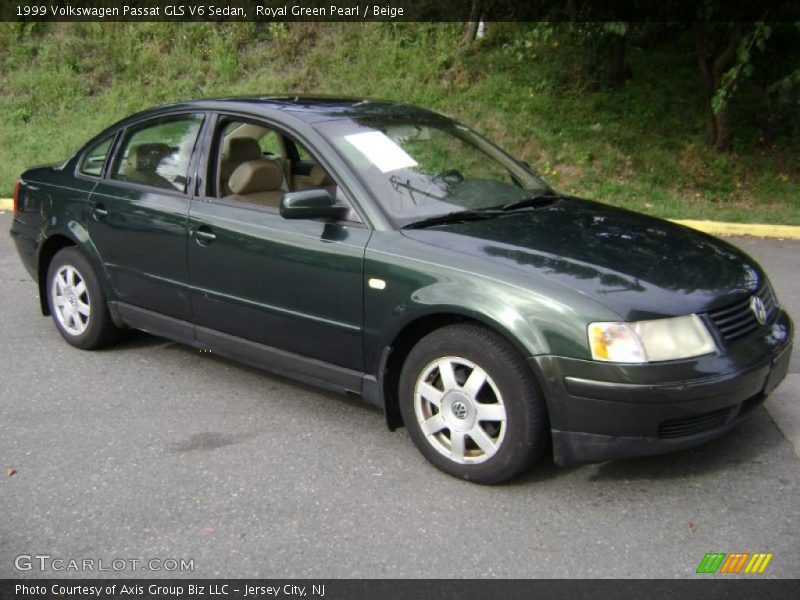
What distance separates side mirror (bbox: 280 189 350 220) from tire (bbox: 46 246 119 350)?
→ 1.88m

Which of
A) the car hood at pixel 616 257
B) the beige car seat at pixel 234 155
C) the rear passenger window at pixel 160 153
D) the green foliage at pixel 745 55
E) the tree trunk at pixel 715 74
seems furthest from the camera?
the tree trunk at pixel 715 74

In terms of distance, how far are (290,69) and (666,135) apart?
20.5ft

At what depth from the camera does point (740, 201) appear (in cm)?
1016

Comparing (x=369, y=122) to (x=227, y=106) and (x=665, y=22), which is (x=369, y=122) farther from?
(x=665, y=22)

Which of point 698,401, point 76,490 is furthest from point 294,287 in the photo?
point 698,401

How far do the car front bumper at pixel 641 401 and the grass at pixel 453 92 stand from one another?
6.51 meters

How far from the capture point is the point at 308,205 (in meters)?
3.86

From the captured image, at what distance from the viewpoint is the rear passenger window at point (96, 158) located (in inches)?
208

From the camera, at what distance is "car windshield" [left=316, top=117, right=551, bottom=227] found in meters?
4.05

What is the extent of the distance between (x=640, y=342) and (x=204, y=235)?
7.71ft

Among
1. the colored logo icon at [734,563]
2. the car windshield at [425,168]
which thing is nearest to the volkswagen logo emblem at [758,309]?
the colored logo icon at [734,563]

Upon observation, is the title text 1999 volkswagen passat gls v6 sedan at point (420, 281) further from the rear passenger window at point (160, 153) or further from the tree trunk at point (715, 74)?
the tree trunk at point (715, 74)

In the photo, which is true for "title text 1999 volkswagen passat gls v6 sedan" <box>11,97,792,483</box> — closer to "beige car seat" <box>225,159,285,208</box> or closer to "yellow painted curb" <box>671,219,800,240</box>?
"beige car seat" <box>225,159,285,208</box>

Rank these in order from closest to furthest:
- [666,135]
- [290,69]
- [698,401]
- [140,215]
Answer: [698,401]
[140,215]
[666,135]
[290,69]
